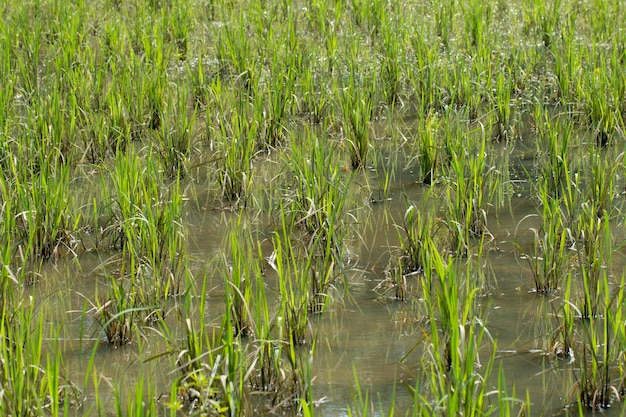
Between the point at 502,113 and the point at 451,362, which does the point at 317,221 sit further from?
the point at 502,113

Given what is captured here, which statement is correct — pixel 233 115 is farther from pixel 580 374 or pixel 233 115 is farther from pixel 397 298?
pixel 580 374

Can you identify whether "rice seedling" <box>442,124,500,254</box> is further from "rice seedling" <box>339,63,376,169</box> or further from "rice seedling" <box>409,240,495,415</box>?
"rice seedling" <box>339,63,376,169</box>

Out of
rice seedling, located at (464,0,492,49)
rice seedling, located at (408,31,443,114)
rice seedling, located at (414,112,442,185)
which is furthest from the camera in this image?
rice seedling, located at (464,0,492,49)

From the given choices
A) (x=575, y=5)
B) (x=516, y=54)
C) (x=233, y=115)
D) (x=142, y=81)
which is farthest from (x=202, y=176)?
(x=575, y=5)

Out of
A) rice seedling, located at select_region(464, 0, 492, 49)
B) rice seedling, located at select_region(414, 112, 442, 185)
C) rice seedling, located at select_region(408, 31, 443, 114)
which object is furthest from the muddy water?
rice seedling, located at select_region(464, 0, 492, 49)

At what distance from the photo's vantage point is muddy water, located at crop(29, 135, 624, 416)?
299 cm

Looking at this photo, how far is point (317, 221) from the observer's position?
4.08 metres

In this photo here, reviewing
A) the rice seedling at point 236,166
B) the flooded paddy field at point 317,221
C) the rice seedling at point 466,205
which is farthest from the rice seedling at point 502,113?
the rice seedling at point 236,166

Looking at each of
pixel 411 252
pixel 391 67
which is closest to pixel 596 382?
pixel 411 252

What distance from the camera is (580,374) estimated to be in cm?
298

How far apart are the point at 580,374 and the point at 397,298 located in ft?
2.64

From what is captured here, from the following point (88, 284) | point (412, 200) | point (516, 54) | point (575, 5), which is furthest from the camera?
point (575, 5)

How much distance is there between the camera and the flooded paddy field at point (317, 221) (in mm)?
2881

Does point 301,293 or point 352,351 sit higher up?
point 301,293
